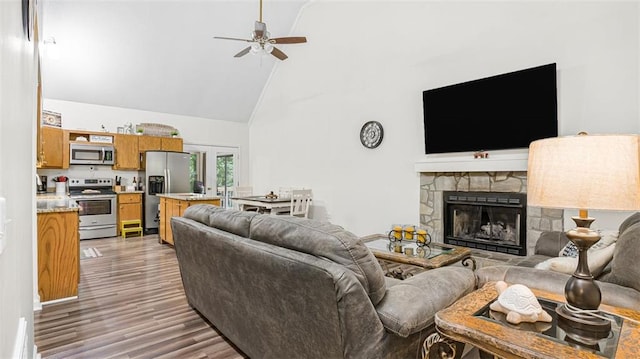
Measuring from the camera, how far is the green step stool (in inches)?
256

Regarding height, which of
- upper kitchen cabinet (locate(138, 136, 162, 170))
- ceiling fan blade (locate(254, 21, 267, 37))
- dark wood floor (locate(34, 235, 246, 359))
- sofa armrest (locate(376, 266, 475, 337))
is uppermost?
ceiling fan blade (locate(254, 21, 267, 37))

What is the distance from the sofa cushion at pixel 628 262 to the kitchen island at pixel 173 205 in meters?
4.84

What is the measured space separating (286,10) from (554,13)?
466 cm

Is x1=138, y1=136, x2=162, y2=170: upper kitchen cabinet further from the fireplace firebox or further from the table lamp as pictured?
the table lamp

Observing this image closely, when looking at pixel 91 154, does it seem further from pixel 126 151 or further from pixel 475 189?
pixel 475 189

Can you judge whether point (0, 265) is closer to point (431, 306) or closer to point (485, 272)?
point (431, 306)

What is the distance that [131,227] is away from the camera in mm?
6648

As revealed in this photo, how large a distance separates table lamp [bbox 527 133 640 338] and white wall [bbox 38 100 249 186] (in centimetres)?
772

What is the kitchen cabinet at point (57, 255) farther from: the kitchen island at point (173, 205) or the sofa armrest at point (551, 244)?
the sofa armrest at point (551, 244)

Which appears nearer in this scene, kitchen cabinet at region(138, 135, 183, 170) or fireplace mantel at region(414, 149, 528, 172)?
fireplace mantel at region(414, 149, 528, 172)

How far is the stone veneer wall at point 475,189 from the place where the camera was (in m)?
3.84

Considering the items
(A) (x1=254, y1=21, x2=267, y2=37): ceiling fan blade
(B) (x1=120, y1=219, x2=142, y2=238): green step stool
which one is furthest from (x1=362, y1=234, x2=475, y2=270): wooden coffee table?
(B) (x1=120, y1=219, x2=142, y2=238): green step stool

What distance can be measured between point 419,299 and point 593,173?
888 millimetres

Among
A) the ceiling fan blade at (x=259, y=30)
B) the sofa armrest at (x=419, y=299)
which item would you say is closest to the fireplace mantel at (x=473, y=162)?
the sofa armrest at (x=419, y=299)
